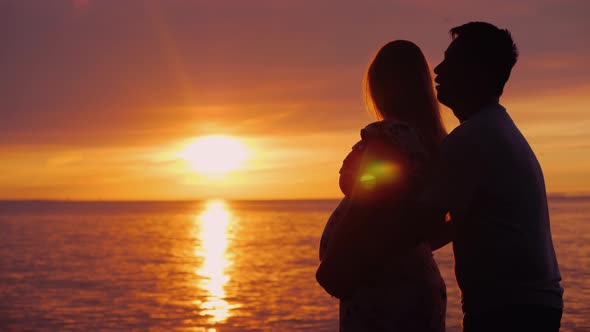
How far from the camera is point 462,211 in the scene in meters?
2.40

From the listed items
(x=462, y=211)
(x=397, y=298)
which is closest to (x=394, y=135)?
(x=462, y=211)

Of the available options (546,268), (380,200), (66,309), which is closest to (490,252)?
Answer: (546,268)

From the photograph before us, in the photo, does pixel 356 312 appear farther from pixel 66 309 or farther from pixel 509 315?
pixel 66 309

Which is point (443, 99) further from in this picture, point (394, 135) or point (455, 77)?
point (394, 135)

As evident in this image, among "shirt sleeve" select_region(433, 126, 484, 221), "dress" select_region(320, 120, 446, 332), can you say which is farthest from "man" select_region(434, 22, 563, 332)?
"dress" select_region(320, 120, 446, 332)

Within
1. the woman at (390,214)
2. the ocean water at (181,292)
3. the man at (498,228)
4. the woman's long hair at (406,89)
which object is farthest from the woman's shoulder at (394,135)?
the ocean water at (181,292)

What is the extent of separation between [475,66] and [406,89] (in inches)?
15.1

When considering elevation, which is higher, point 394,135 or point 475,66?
point 475,66

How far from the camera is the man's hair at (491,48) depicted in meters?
2.57

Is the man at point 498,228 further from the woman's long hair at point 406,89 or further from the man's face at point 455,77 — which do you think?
the woman's long hair at point 406,89

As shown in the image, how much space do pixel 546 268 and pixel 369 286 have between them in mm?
683

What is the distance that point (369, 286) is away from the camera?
9.07 feet

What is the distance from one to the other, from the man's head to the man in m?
0.14

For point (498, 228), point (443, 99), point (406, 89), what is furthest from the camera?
point (406, 89)
